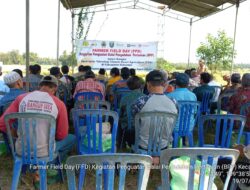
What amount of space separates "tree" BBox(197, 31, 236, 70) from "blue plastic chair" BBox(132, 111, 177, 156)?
15.9 m

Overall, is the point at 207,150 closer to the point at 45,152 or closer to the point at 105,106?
the point at 45,152

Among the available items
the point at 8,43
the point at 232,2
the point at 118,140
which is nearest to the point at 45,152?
the point at 118,140

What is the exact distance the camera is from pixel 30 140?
2.57m

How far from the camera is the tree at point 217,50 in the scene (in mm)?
18312

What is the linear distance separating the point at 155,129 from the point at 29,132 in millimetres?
1090

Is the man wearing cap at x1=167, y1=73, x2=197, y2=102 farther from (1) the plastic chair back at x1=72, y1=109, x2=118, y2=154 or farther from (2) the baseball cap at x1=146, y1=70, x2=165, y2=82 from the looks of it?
(1) the plastic chair back at x1=72, y1=109, x2=118, y2=154

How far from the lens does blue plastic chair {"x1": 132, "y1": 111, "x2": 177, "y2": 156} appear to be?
2766 mm

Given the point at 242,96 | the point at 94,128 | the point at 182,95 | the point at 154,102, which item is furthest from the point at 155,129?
the point at 242,96

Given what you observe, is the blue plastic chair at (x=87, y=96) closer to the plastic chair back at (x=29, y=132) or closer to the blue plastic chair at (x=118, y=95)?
the blue plastic chair at (x=118, y=95)

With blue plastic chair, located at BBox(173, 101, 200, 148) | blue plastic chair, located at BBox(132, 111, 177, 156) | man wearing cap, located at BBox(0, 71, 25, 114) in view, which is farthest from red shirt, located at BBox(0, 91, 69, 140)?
blue plastic chair, located at BBox(173, 101, 200, 148)

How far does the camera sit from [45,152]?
2.66 m

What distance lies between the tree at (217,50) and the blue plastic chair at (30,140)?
16.5 meters

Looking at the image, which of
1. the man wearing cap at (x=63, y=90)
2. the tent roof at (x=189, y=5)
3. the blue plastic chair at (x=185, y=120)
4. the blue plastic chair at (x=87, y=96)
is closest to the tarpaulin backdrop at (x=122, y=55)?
the tent roof at (x=189, y=5)

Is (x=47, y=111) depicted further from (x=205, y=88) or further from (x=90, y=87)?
(x=205, y=88)
